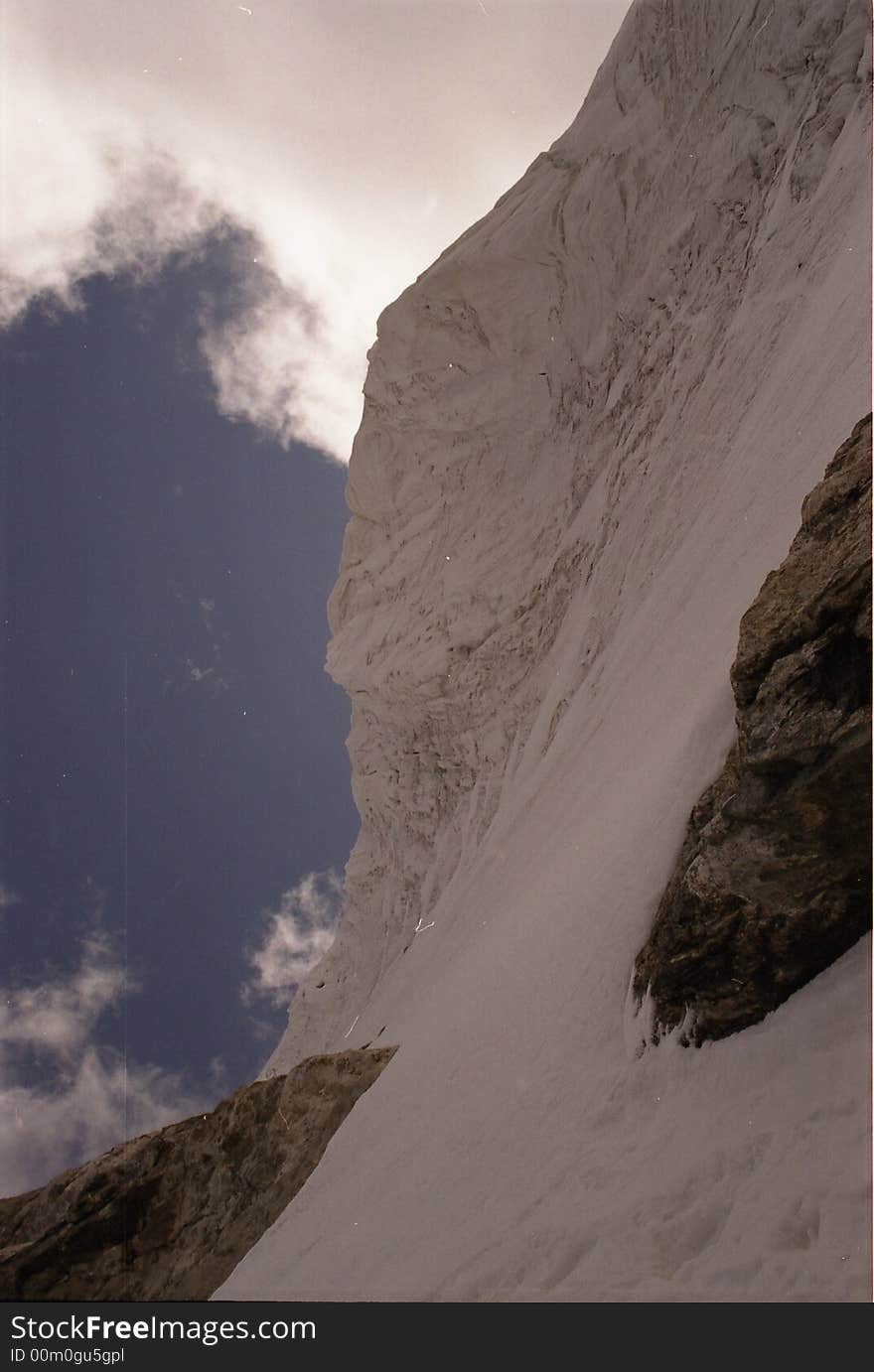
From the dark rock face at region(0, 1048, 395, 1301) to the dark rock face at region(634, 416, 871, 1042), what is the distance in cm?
516

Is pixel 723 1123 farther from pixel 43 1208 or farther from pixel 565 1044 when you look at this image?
pixel 43 1208

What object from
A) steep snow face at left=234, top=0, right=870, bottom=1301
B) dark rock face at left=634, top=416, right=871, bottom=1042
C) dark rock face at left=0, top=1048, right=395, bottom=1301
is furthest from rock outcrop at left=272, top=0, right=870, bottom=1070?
dark rock face at left=0, top=1048, right=395, bottom=1301

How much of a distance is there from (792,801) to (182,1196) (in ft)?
26.3

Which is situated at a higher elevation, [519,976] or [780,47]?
[780,47]

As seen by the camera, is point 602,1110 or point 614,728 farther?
point 614,728

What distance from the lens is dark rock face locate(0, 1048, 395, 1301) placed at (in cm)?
848

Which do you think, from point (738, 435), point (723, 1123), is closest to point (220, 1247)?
point (723, 1123)

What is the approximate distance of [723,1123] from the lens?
3688 millimetres

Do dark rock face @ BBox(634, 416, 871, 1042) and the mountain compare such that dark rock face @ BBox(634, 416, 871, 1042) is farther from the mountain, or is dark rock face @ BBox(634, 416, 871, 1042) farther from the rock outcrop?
the rock outcrop

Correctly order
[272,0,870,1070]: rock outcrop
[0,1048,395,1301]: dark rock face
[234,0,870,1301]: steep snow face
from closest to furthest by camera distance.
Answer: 1. [234,0,870,1301]: steep snow face
2. [0,1048,395,1301]: dark rock face
3. [272,0,870,1070]: rock outcrop

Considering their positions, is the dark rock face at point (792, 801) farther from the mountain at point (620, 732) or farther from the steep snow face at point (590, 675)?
the steep snow face at point (590, 675)

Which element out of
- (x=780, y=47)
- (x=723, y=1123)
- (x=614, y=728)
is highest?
(x=780, y=47)

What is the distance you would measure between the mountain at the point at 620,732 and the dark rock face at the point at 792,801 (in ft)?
0.05

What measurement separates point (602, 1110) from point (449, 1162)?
1.27 m
